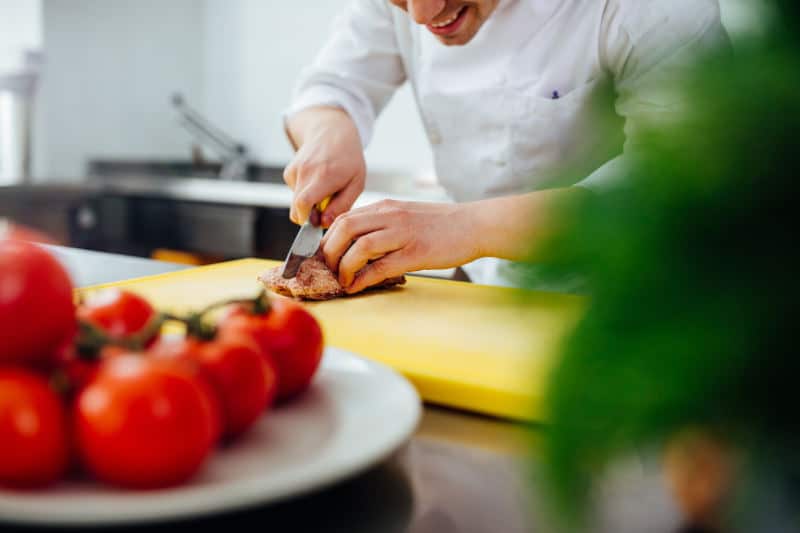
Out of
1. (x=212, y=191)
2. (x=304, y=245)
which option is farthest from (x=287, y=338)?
(x=212, y=191)

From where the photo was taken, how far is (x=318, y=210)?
4.55 feet

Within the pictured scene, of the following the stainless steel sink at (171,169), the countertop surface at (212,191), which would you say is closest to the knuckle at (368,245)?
the countertop surface at (212,191)

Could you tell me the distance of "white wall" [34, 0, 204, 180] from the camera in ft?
11.2

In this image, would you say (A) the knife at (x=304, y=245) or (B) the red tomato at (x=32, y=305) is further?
(A) the knife at (x=304, y=245)

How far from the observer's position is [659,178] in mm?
199

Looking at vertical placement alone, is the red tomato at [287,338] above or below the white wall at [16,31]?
below

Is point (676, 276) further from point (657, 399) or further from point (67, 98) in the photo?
point (67, 98)

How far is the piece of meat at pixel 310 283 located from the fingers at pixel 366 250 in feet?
0.07

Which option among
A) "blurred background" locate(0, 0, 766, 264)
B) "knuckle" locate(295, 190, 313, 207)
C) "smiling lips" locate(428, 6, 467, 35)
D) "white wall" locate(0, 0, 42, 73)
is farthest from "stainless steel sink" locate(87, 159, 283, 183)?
"smiling lips" locate(428, 6, 467, 35)

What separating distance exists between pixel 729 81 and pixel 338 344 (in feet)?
2.29

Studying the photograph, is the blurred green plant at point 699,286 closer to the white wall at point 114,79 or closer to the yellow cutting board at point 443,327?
the yellow cutting board at point 443,327

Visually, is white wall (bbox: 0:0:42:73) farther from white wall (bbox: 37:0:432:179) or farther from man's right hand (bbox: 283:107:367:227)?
man's right hand (bbox: 283:107:367:227)

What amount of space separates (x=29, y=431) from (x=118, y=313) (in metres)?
0.18

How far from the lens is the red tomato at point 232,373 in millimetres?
451
